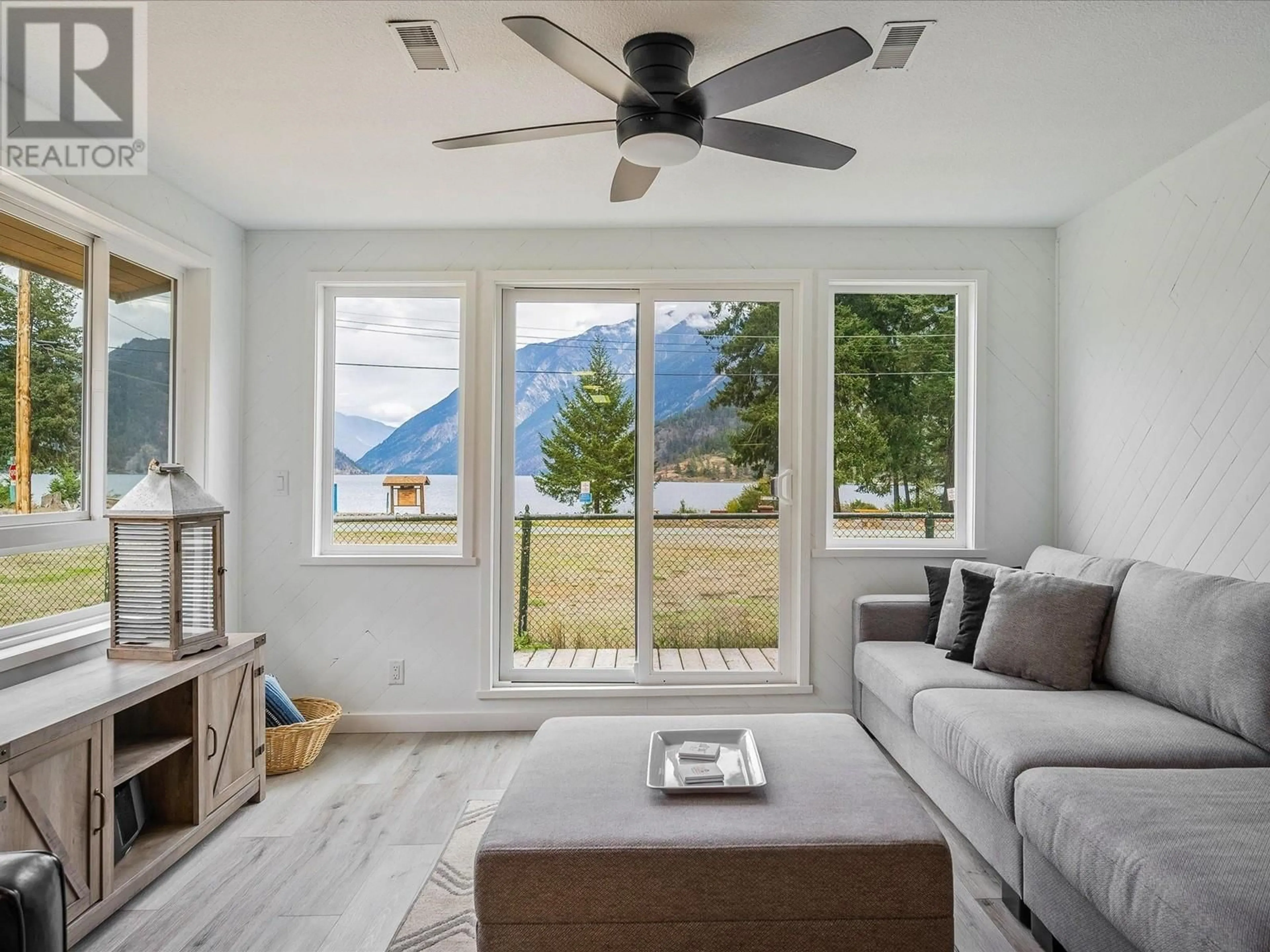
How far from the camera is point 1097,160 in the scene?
302cm

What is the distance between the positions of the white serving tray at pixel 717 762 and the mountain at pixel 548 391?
1895 millimetres

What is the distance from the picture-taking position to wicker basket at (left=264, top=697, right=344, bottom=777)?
329cm

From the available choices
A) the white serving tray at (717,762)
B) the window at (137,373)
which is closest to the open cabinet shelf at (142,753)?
the window at (137,373)

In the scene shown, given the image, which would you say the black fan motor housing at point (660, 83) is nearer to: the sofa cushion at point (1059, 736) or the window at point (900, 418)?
the sofa cushion at point (1059, 736)

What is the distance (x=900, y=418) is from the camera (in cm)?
402

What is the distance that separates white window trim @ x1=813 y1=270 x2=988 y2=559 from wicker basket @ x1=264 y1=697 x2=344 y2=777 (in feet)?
8.00

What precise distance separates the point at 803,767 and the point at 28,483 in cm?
269

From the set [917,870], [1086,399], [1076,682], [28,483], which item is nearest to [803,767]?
[917,870]

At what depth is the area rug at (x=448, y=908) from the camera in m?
2.12

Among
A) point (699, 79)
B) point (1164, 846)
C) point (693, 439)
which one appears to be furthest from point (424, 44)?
point (1164, 846)

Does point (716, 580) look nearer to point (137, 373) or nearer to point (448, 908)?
point (448, 908)

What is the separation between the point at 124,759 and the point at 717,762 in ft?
6.06

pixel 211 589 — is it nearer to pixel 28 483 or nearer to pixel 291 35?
pixel 28 483

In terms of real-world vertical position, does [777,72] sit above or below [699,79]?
below
